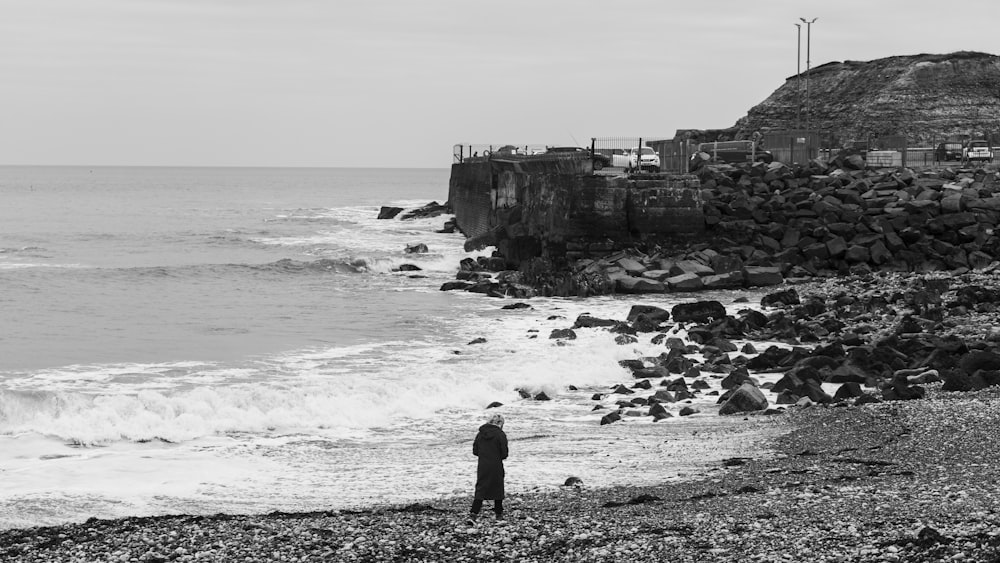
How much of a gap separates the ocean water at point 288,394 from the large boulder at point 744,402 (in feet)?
1.85

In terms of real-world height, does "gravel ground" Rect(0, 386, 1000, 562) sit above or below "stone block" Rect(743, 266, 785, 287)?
below

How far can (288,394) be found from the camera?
17797 mm

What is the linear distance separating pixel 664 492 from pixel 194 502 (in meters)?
5.01

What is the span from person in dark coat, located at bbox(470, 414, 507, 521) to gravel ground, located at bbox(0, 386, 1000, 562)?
0.18m

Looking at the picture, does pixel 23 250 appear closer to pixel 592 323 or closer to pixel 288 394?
pixel 592 323

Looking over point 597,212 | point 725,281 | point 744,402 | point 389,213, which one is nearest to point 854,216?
point 725,281

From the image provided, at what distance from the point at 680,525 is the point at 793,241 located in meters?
25.0

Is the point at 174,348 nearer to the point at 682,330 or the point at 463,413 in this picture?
the point at 463,413

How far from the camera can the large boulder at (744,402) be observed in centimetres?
1625

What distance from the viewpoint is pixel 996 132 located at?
54.5m

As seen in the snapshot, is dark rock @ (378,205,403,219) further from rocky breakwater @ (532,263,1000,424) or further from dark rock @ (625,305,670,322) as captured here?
dark rock @ (625,305,670,322)

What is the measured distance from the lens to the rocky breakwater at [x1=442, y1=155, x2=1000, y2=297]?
3172 centimetres

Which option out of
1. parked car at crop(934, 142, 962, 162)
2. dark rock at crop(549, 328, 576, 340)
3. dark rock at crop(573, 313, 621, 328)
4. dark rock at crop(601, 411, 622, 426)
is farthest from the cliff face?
dark rock at crop(601, 411, 622, 426)

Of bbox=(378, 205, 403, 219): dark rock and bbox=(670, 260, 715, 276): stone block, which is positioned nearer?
bbox=(670, 260, 715, 276): stone block
